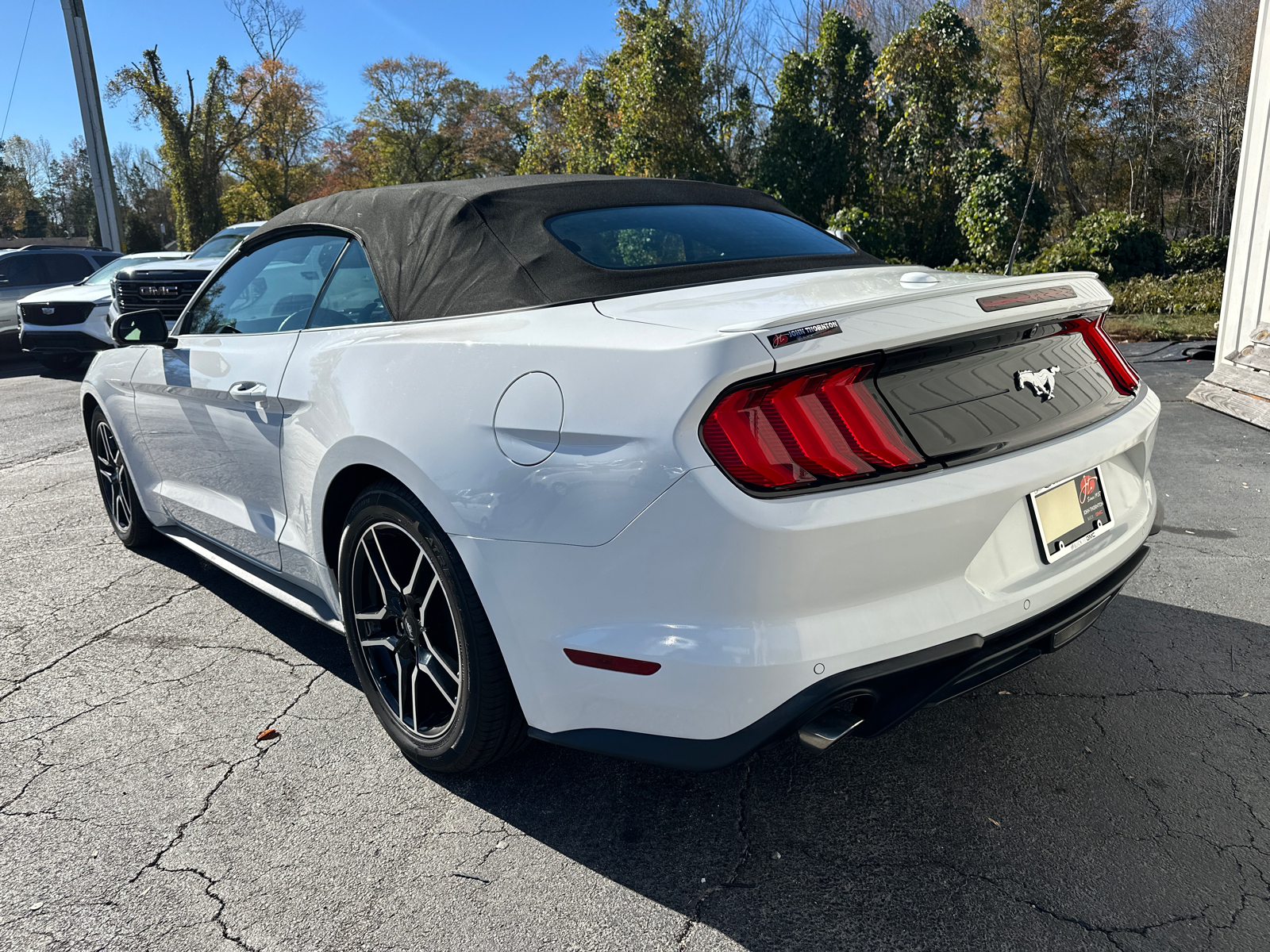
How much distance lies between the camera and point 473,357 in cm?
223

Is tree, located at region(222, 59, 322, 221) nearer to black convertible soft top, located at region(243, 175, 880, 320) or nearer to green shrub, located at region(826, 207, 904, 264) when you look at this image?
green shrub, located at region(826, 207, 904, 264)

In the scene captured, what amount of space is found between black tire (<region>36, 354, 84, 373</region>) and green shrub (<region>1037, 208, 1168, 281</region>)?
580 inches

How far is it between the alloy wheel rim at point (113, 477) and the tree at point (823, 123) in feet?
52.9

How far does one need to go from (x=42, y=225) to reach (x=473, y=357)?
82515mm

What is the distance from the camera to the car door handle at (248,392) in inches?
118

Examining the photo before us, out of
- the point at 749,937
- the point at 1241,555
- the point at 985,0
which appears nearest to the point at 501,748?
the point at 749,937

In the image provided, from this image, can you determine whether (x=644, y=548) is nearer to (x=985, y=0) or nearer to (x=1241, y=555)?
(x=1241, y=555)

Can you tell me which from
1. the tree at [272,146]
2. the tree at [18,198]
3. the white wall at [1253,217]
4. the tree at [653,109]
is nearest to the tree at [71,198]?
the tree at [18,198]

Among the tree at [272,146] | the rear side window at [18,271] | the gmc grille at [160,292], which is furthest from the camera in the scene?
the tree at [272,146]

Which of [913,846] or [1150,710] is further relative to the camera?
[1150,710]

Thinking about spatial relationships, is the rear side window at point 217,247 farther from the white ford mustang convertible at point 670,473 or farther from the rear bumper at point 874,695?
the rear bumper at point 874,695

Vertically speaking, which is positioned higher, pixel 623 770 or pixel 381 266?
pixel 381 266

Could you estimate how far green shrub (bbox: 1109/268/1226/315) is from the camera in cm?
1252

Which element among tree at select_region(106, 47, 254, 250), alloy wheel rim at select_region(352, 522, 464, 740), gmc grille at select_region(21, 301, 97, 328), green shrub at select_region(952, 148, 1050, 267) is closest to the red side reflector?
alloy wheel rim at select_region(352, 522, 464, 740)
